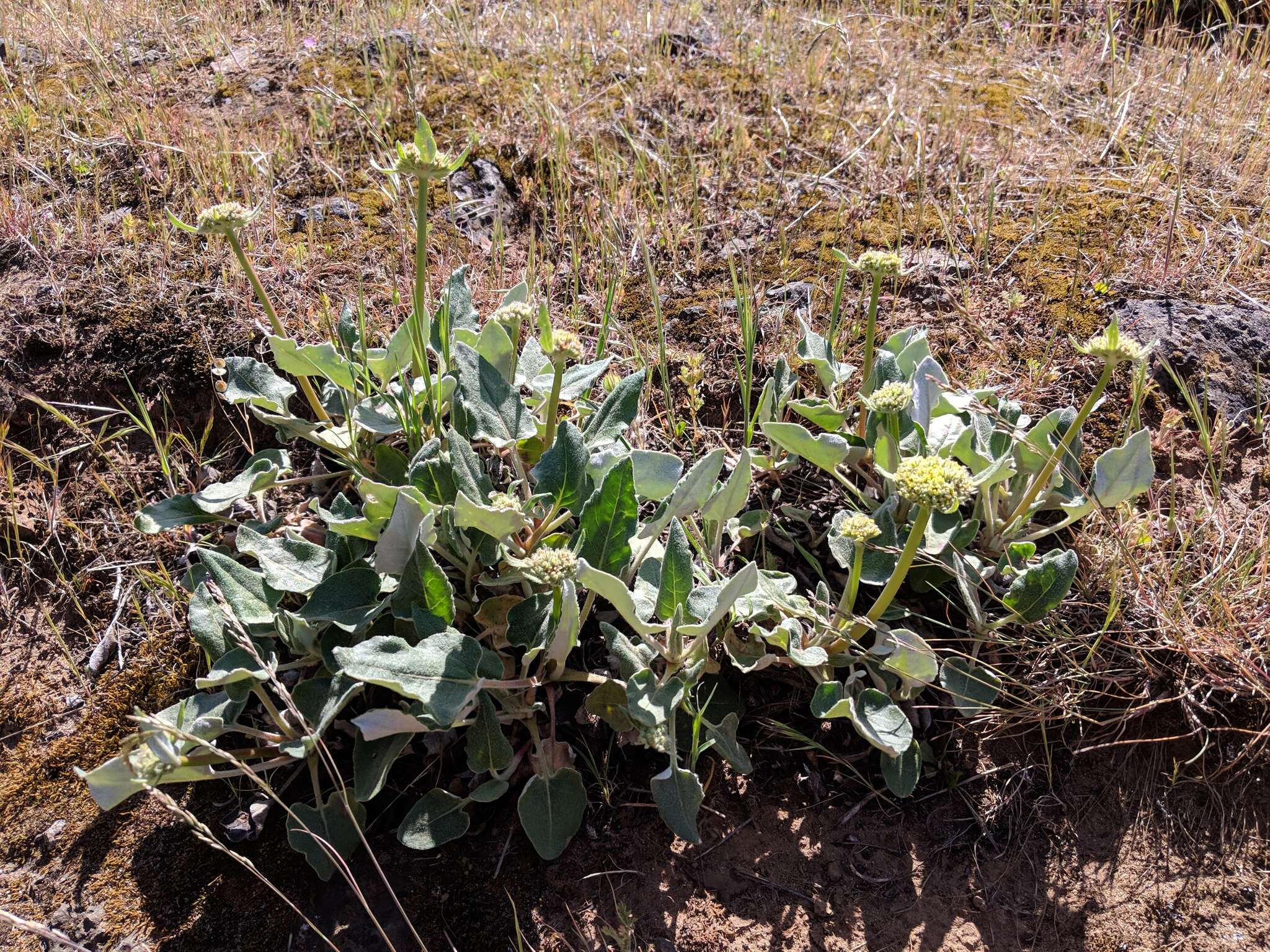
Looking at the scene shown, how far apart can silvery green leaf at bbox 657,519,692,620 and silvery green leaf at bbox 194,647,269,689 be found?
91 cm

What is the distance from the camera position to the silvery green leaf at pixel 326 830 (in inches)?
79.3

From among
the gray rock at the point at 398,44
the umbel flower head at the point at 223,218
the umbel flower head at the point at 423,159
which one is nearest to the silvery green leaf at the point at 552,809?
the umbel flower head at the point at 423,159

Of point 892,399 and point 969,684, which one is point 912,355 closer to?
point 892,399

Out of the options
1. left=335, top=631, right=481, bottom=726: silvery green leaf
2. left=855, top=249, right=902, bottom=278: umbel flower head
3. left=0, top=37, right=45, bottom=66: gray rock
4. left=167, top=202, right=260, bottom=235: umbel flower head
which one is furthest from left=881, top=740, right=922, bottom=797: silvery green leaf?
left=0, top=37, right=45, bottom=66: gray rock

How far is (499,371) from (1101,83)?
3.69m

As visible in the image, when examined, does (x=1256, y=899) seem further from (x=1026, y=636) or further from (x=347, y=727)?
(x=347, y=727)

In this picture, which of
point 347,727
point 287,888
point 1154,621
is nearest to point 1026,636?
point 1154,621

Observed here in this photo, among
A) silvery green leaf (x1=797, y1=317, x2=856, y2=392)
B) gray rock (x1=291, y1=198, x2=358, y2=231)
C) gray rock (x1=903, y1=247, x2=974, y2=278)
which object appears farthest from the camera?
gray rock (x1=291, y1=198, x2=358, y2=231)

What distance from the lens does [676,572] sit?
2070 millimetres

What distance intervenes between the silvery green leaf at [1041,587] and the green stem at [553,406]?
49.6 inches

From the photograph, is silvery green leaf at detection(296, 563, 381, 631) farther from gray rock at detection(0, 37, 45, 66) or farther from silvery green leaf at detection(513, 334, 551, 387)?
gray rock at detection(0, 37, 45, 66)

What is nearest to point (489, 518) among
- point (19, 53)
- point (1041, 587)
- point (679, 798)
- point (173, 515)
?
point (679, 798)

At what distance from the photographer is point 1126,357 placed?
2021 mm

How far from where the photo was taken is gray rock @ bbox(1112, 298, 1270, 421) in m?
2.93
